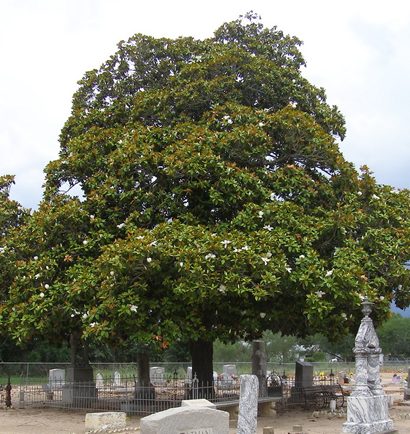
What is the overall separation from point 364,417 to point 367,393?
566mm

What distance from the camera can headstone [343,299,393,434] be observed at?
46.8ft

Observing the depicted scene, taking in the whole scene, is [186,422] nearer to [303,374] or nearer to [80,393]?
[80,393]

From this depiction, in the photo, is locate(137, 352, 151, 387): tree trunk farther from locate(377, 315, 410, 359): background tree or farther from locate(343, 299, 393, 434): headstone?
locate(377, 315, 410, 359): background tree

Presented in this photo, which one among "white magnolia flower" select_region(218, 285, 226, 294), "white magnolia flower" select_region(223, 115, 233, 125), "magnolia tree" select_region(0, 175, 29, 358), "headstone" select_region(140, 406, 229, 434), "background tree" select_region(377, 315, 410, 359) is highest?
"white magnolia flower" select_region(223, 115, 233, 125)

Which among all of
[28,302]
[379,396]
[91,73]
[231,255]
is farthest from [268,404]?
[91,73]

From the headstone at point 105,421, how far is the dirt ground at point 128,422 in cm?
35

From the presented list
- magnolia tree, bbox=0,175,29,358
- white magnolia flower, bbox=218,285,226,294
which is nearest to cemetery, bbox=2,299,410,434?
white magnolia flower, bbox=218,285,226,294

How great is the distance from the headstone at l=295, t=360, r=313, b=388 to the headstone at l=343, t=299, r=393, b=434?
25.3ft

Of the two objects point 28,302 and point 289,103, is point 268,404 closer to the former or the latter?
point 28,302

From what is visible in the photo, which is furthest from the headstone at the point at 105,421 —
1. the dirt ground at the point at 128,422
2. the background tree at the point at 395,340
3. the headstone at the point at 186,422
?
the background tree at the point at 395,340

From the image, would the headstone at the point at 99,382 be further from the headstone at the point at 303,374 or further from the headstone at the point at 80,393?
the headstone at the point at 303,374

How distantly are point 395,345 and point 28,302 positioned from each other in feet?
214

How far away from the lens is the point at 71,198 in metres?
18.2

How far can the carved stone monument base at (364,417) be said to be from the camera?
1416cm
